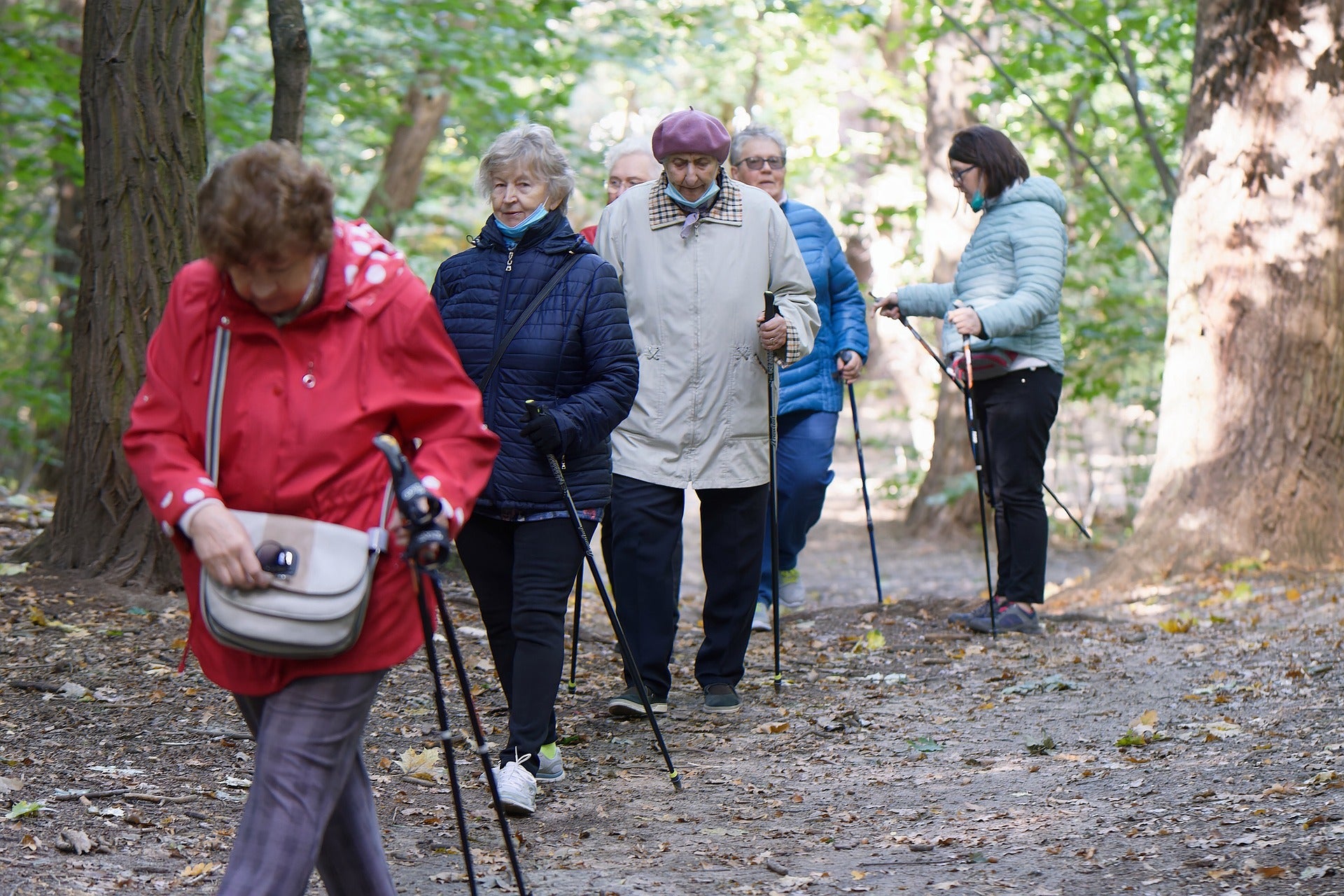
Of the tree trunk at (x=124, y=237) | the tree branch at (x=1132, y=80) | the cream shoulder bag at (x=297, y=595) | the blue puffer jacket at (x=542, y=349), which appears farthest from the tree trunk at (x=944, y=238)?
the cream shoulder bag at (x=297, y=595)

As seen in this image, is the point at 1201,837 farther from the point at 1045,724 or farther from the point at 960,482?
the point at 960,482

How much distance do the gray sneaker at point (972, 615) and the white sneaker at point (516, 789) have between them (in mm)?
3392

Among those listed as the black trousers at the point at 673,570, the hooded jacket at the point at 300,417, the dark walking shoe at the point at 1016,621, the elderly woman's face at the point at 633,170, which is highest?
the elderly woman's face at the point at 633,170

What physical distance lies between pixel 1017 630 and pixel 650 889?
3.68 meters

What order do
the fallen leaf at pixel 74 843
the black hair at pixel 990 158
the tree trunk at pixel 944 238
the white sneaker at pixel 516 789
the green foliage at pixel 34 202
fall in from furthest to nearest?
1. the tree trunk at pixel 944 238
2. the green foliage at pixel 34 202
3. the black hair at pixel 990 158
4. the white sneaker at pixel 516 789
5. the fallen leaf at pixel 74 843

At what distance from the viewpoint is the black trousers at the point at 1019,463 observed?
6.45 meters

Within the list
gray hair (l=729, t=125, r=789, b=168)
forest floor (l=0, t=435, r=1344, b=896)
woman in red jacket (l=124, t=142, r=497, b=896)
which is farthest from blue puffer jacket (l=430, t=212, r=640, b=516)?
gray hair (l=729, t=125, r=789, b=168)

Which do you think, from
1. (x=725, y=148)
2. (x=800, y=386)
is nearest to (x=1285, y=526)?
(x=800, y=386)

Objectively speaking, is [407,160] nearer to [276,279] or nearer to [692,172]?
[692,172]

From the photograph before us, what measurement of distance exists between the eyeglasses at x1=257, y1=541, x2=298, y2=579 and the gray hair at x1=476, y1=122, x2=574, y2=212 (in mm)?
2119

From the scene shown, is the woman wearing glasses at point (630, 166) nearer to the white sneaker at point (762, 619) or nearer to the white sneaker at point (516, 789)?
the white sneaker at point (762, 619)

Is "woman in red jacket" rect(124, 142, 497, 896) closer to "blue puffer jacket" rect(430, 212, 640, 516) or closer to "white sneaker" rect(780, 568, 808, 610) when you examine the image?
"blue puffer jacket" rect(430, 212, 640, 516)

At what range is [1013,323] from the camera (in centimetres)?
623

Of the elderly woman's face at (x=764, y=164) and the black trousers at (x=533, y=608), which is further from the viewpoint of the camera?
the elderly woman's face at (x=764, y=164)
